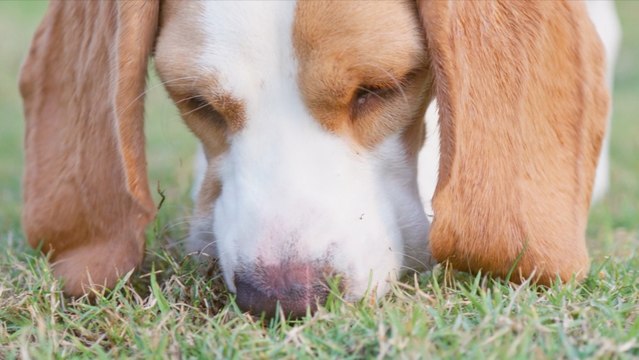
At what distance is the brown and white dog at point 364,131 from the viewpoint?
295cm

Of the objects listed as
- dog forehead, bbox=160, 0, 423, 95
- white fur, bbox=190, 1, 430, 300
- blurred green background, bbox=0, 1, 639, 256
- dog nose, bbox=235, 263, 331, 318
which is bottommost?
blurred green background, bbox=0, 1, 639, 256

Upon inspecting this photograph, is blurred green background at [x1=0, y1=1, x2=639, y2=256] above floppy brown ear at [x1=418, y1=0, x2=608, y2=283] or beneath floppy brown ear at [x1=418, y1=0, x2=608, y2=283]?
beneath

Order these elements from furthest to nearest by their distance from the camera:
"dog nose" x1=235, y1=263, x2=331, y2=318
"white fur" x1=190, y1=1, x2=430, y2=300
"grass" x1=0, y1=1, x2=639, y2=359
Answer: "white fur" x1=190, y1=1, x2=430, y2=300, "dog nose" x1=235, y1=263, x2=331, y2=318, "grass" x1=0, y1=1, x2=639, y2=359

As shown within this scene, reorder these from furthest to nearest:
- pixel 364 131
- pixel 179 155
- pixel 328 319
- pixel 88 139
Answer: pixel 179 155 < pixel 88 139 < pixel 364 131 < pixel 328 319

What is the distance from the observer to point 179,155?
19.8ft

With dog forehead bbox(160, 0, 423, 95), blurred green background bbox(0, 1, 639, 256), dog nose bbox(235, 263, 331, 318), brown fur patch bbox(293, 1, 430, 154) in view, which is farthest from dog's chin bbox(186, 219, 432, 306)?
blurred green background bbox(0, 1, 639, 256)

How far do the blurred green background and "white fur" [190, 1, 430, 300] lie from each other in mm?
517

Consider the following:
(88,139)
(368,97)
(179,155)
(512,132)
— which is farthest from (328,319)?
(179,155)

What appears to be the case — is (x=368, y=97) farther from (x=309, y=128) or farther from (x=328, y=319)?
(x=328, y=319)

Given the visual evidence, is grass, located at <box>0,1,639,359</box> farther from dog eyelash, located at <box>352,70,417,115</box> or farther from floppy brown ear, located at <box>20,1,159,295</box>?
dog eyelash, located at <box>352,70,417,115</box>

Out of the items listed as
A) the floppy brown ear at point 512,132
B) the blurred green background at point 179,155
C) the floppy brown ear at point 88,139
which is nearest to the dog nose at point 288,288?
the floppy brown ear at point 512,132

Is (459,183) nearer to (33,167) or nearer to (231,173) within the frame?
(231,173)

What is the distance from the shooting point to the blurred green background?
427 centimetres

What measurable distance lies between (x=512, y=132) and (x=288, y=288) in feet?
2.86
